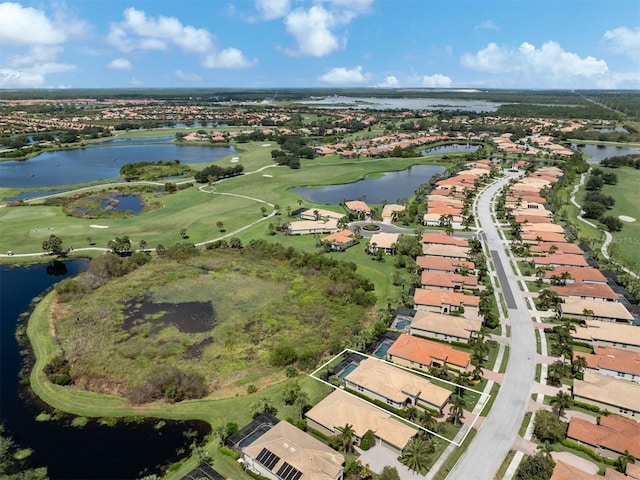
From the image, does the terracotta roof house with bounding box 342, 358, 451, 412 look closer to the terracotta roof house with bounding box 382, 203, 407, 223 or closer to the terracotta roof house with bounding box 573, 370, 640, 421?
the terracotta roof house with bounding box 573, 370, 640, 421

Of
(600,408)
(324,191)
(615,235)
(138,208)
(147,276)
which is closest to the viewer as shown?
(600,408)

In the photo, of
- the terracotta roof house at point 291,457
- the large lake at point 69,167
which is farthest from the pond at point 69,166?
the terracotta roof house at point 291,457

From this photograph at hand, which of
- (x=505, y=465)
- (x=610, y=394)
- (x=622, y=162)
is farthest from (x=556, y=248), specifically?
(x=622, y=162)

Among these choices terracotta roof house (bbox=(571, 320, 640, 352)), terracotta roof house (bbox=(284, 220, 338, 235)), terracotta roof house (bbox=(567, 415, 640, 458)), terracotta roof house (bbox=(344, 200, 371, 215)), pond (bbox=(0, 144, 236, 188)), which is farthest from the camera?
pond (bbox=(0, 144, 236, 188))

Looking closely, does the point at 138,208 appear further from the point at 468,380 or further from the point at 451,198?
the point at 468,380

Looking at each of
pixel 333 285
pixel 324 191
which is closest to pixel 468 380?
Result: pixel 333 285

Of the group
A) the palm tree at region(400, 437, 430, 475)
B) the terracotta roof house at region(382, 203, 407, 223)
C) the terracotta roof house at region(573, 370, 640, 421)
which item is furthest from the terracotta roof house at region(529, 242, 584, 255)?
the palm tree at region(400, 437, 430, 475)
